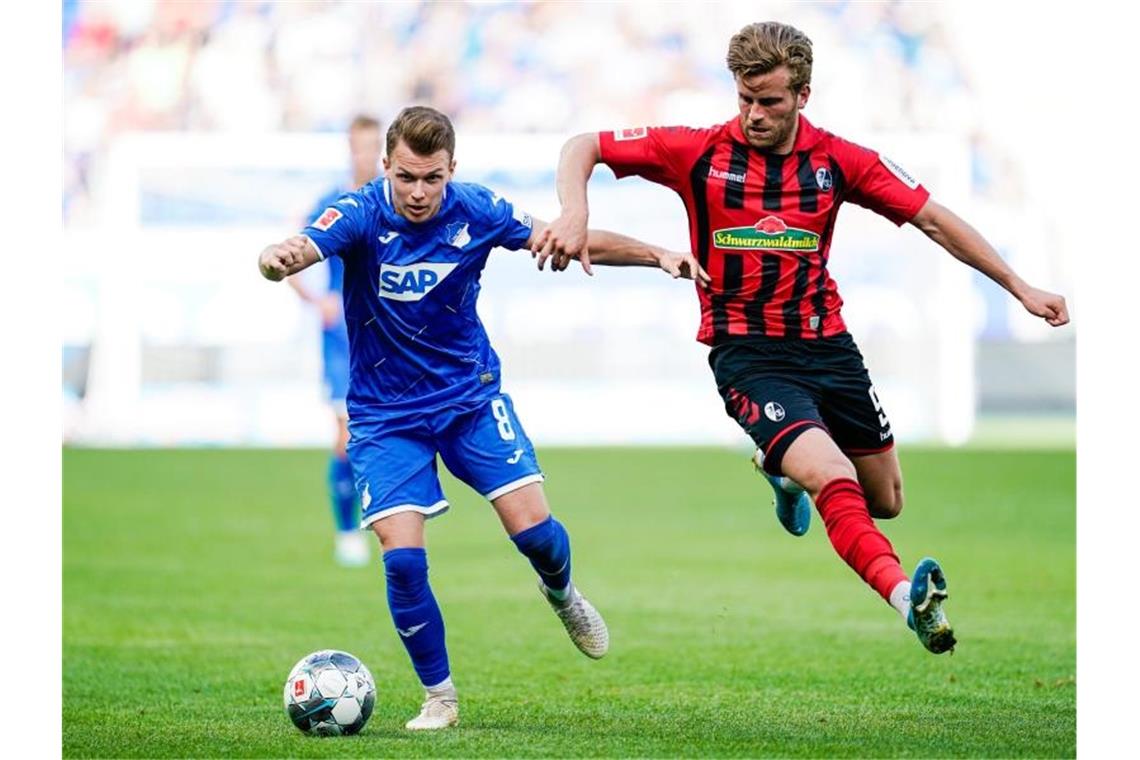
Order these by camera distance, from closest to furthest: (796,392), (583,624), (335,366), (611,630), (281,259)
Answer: (281,259), (796,392), (583,624), (611,630), (335,366)

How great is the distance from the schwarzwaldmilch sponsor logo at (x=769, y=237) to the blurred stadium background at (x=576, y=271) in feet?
54.6

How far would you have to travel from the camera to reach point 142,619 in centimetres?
1005

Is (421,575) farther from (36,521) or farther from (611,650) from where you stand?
(611,650)

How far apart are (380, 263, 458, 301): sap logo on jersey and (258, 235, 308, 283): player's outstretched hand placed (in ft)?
1.67

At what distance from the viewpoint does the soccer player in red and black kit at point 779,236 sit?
6.38 metres

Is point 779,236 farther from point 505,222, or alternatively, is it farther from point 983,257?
point 505,222

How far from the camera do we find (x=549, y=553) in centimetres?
678

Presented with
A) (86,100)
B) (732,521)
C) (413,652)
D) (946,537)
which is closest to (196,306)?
(86,100)

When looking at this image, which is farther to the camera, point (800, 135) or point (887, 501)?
point (887, 501)

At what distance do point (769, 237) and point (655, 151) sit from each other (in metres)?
0.55

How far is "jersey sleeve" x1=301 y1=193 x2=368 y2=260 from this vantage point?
625 cm

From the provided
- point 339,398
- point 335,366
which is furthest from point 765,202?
point 339,398

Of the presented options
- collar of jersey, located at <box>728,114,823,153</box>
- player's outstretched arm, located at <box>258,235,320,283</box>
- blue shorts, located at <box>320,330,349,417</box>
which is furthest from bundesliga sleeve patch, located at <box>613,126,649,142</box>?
blue shorts, located at <box>320,330,349,417</box>

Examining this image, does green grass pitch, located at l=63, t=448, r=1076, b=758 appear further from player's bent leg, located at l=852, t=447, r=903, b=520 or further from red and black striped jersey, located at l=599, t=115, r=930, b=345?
red and black striped jersey, located at l=599, t=115, r=930, b=345
